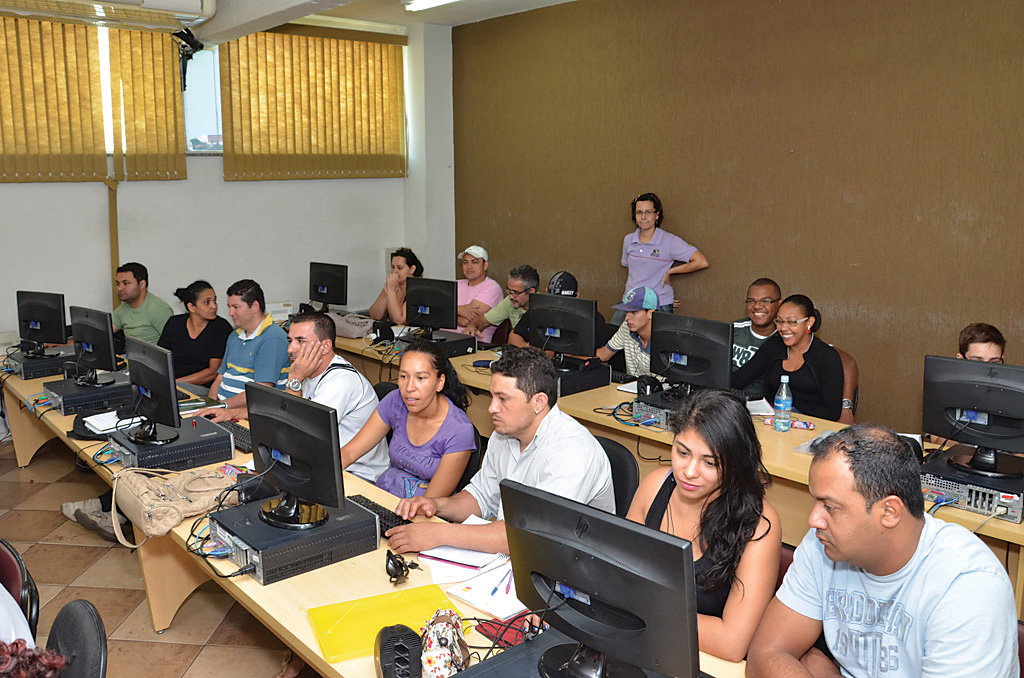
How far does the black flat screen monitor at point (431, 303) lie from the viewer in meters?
5.17

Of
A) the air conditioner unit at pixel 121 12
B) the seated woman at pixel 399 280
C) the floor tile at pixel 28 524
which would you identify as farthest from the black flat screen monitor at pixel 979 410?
the air conditioner unit at pixel 121 12

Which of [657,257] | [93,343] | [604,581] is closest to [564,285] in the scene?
[657,257]

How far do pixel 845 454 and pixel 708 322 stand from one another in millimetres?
2018

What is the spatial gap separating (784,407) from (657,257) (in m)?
2.08

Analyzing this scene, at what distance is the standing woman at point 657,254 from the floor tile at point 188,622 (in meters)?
3.26

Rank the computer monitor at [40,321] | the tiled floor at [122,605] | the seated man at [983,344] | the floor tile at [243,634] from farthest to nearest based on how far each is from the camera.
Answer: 1. the computer monitor at [40,321]
2. the seated man at [983,344]
3. the floor tile at [243,634]
4. the tiled floor at [122,605]

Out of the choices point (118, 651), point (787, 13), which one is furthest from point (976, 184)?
point (118, 651)

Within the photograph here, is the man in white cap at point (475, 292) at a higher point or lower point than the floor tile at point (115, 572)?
higher

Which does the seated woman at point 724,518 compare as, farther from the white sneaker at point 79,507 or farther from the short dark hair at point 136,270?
the short dark hair at point 136,270

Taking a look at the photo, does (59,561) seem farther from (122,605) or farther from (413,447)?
(413,447)

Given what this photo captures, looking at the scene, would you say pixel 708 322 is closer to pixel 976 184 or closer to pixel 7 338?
pixel 976 184

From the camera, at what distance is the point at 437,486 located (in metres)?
2.94

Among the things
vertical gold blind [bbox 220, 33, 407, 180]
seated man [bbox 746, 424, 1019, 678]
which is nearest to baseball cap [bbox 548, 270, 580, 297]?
vertical gold blind [bbox 220, 33, 407, 180]

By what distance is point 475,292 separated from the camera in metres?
6.20
